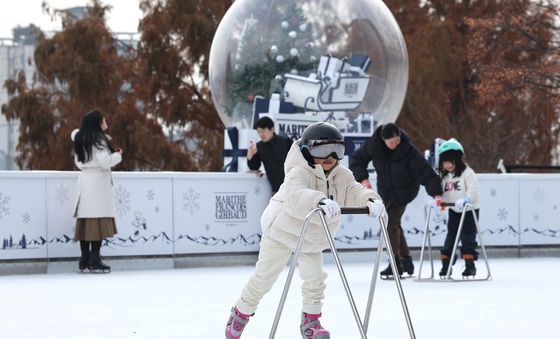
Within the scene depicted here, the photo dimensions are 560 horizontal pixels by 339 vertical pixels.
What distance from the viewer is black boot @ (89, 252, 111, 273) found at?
13.7 metres

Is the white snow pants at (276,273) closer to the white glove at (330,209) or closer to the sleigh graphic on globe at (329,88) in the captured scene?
the white glove at (330,209)

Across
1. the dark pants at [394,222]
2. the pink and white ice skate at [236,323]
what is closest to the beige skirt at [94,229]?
the dark pants at [394,222]

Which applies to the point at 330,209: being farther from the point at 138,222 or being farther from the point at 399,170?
the point at 138,222

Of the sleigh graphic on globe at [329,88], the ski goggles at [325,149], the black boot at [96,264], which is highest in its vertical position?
the sleigh graphic on globe at [329,88]

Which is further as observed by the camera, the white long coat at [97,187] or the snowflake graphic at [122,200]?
the snowflake graphic at [122,200]

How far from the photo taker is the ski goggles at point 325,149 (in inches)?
264

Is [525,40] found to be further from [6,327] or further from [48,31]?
[6,327]

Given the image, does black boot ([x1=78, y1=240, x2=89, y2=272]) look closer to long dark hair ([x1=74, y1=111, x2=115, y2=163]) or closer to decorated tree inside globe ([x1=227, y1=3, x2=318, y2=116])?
long dark hair ([x1=74, y1=111, x2=115, y2=163])

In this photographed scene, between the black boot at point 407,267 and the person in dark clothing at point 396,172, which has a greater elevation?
the person in dark clothing at point 396,172

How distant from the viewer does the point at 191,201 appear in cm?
1484

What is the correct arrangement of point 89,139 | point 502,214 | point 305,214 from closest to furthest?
point 305,214
point 89,139
point 502,214

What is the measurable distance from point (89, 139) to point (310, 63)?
5019mm

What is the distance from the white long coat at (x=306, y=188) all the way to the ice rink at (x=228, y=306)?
942 millimetres

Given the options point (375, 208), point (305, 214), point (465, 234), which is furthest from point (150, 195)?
point (375, 208)
